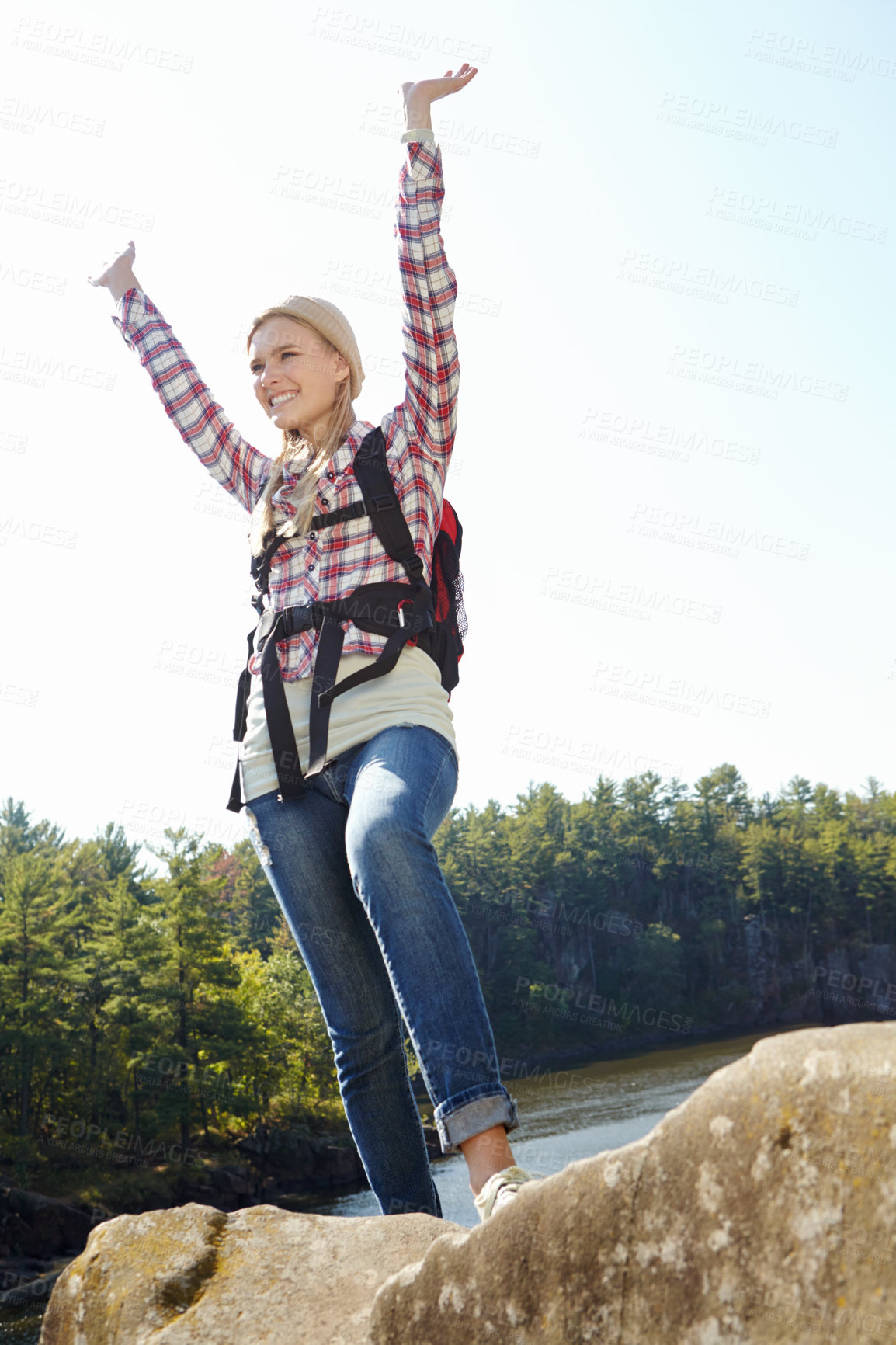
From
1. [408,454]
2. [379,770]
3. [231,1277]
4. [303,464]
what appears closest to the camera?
[231,1277]

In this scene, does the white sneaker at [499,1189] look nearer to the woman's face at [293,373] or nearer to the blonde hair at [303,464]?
the blonde hair at [303,464]

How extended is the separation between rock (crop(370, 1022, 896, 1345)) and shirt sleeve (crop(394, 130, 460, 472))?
76.3 inches

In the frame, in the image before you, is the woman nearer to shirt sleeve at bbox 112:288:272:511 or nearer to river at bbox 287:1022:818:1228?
shirt sleeve at bbox 112:288:272:511

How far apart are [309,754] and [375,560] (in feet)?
1.78

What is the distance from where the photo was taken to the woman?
83.3 inches

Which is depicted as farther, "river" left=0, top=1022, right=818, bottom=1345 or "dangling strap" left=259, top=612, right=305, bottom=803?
"river" left=0, top=1022, right=818, bottom=1345

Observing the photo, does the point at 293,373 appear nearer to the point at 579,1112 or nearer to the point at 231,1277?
the point at 231,1277

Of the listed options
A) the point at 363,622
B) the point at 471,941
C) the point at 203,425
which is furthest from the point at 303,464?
the point at 471,941

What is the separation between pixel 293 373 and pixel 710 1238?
247cm

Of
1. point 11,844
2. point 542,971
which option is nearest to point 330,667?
point 11,844

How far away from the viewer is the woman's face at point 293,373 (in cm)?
302

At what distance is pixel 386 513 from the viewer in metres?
2.70

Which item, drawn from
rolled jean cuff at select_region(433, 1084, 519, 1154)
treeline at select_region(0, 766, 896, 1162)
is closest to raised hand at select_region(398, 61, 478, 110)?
rolled jean cuff at select_region(433, 1084, 519, 1154)

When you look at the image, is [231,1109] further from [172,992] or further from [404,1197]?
[404,1197]
